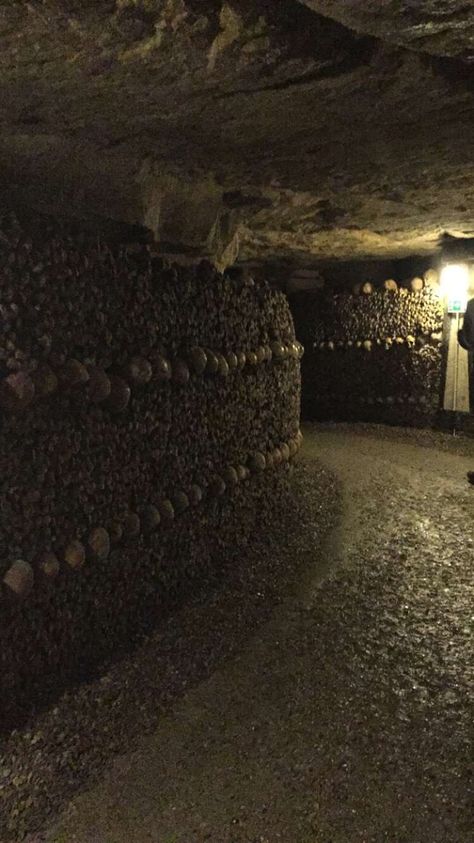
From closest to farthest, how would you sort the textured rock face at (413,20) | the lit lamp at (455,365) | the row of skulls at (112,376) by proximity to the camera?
the textured rock face at (413,20)
the row of skulls at (112,376)
the lit lamp at (455,365)

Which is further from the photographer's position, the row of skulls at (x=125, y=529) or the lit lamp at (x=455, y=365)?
the lit lamp at (x=455, y=365)

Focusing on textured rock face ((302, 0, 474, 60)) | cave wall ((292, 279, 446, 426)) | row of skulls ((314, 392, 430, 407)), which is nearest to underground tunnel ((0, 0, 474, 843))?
textured rock face ((302, 0, 474, 60))

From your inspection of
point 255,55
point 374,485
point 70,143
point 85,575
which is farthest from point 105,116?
point 374,485

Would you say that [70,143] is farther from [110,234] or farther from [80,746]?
[80,746]

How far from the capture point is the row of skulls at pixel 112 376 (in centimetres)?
168

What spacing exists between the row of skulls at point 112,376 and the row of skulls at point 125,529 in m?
0.44

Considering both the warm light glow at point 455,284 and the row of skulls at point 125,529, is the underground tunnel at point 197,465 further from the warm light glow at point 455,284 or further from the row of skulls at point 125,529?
the warm light glow at point 455,284

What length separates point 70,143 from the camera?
6.45ft

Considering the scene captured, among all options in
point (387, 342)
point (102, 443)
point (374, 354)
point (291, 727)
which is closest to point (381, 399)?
point (374, 354)

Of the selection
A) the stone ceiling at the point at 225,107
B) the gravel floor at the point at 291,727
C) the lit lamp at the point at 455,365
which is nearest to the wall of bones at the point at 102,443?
the gravel floor at the point at 291,727

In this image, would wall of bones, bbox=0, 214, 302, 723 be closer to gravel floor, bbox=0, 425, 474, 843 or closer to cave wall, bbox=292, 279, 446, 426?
gravel floor, bbox=0, 425, 474, 843

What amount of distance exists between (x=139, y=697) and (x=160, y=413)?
1.01 m

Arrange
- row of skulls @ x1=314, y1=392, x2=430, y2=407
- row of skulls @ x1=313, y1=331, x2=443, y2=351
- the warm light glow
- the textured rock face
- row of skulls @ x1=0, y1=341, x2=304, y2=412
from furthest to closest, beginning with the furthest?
row of skulls @ x1=314, y1=392, x2=430, y2=407
row of skulls @ x1=313, y1=331, x2=443, y2=351
the warm light glow
row of skulls @ x1=0, y1=341, x2=304, y2=412
the textured rock face

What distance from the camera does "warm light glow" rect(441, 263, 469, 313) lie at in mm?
5387
